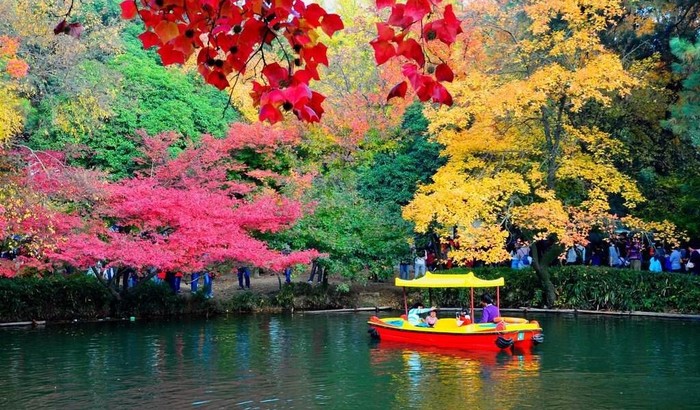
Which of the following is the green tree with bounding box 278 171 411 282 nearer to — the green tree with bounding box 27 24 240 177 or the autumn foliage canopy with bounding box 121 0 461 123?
the green tree with bounding box 27 24 240 177

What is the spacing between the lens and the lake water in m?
12.8

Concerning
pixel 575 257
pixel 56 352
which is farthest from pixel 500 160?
pixel 56 352

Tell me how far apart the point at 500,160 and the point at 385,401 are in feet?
42.4

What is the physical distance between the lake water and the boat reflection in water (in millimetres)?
30

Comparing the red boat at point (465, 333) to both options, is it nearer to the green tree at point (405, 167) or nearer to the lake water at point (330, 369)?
the lake water at point (330, 369)

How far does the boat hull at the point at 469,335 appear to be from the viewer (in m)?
17.6

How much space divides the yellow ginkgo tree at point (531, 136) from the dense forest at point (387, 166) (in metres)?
0.06

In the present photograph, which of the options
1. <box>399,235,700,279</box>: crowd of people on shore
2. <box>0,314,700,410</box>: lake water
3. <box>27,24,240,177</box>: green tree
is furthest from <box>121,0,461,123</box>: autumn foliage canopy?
<box>399,235,700,279</box>: crowd of people on shore

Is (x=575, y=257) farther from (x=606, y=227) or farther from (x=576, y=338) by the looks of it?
(x=576, y=338)

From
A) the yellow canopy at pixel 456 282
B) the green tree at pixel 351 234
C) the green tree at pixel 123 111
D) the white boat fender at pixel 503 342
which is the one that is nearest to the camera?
the white boat fender at pixel 503 342

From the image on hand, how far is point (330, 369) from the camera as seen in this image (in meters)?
15.6

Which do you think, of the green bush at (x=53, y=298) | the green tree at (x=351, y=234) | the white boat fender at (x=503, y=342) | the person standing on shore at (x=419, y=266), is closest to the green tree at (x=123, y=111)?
the green bush at (x=53, y=298)

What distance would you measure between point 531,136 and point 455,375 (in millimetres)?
11519

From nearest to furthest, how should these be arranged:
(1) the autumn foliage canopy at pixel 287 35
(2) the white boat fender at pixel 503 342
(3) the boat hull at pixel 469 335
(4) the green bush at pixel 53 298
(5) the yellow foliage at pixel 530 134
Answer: (1) the autumn foliage canopy at pixel 287 35 < (2) the white boat fender at pixel 503 342 < (3) the boat hull at pixel 469 335 < (5) the yellow foliage at pixel 530 134 < (4) the green bush at pixel 53 298
